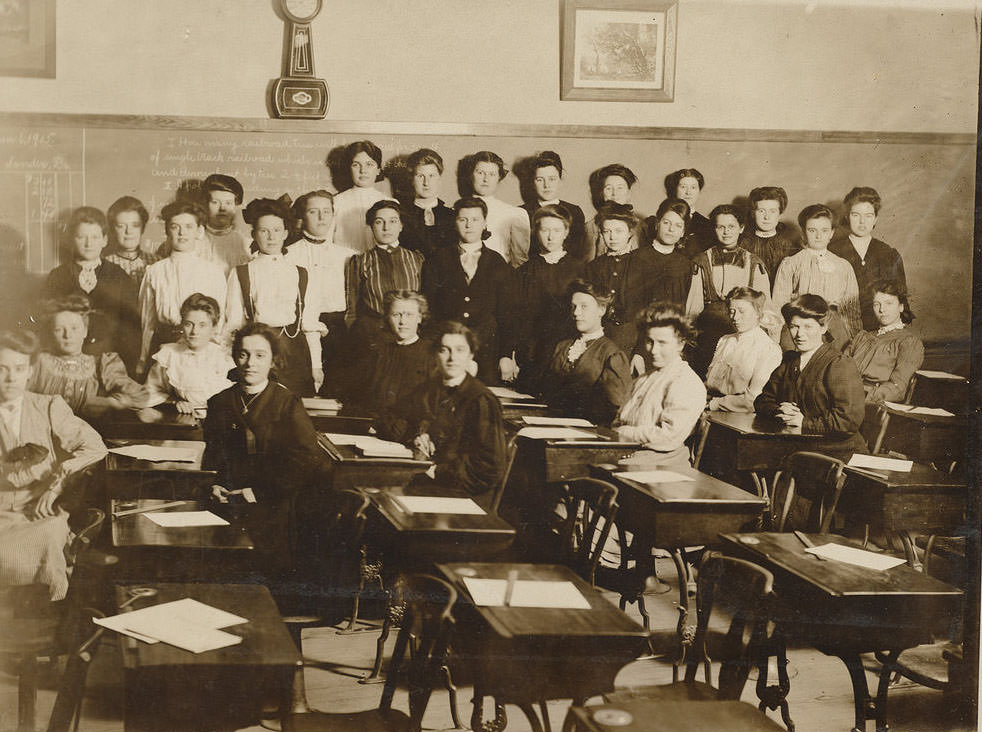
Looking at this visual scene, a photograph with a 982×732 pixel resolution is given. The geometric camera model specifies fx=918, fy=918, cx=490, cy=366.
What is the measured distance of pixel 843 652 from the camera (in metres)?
2.92

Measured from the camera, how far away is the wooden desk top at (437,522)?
9.13ft

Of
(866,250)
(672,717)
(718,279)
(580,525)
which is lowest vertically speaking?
(672,717)

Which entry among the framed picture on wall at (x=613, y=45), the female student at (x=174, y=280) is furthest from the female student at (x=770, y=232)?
the female student at (x=174, y=280)

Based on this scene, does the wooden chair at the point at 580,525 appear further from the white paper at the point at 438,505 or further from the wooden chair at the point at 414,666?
the wooden chair at the point at 414,666

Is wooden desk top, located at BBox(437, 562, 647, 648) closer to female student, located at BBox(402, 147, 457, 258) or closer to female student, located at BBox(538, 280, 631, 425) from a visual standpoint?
female student, located at BBox(538, 280, 631, 425)

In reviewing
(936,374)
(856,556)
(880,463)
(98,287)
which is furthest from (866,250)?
(98,287)

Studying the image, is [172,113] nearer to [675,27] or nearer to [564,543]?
[675,27]

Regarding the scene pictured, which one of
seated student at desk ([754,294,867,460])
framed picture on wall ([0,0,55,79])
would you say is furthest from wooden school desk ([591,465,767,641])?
framed picture on wall ([0,0,55,79])

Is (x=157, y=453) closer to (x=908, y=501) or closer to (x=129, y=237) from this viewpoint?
(x=129, y=237)

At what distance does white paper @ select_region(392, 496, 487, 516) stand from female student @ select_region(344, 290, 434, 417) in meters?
0.30

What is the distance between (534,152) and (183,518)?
63.4 inches

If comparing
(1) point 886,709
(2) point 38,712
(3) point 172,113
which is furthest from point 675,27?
(2) point 38,712

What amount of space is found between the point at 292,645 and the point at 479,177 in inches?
61.1

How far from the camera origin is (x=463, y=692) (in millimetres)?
2980
